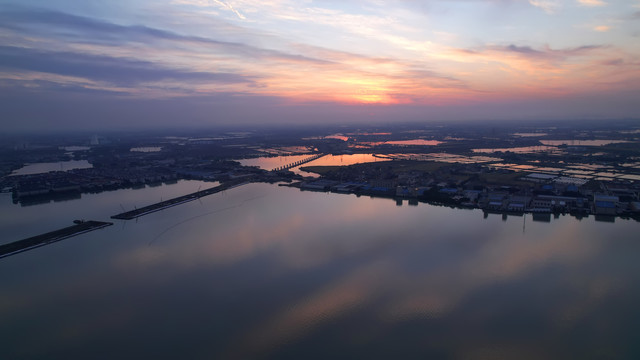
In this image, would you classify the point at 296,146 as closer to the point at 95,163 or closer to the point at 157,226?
the point at 95,163

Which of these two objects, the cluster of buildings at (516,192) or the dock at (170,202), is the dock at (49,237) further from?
the cluster of buildings at (516,192)

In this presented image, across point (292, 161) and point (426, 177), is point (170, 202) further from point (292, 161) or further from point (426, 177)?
point (292, 161)

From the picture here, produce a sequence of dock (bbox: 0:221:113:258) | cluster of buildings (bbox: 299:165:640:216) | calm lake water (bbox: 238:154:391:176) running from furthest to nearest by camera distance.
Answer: calm lake water (bbox: 238:154:391:176)
cluster of buildings (bbox: 299:165:640:216)
dock (bbox: 0:221:113:258)

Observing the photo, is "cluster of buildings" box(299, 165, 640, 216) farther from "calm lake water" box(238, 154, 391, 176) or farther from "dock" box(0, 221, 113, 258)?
"dock" box(0, 221, 113, 258)

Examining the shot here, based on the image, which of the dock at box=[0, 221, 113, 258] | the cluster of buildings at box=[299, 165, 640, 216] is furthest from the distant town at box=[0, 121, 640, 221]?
the dock at box=[0, 221, 113, 258]

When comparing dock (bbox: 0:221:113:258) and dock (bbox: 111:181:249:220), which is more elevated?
dock (bbox: 111:181:249:220)

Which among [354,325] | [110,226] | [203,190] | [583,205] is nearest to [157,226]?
[110,226]
